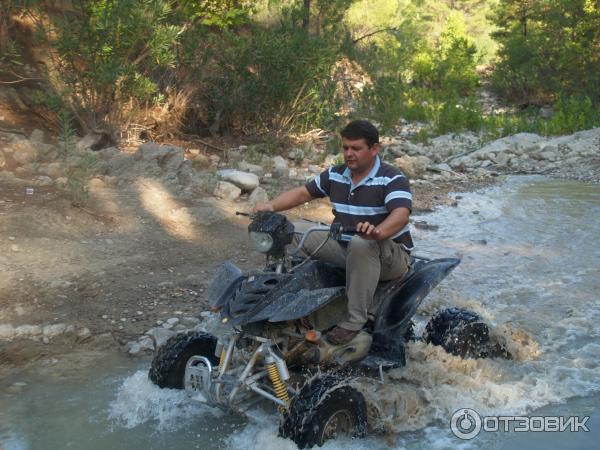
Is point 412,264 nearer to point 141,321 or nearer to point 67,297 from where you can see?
point 141,321

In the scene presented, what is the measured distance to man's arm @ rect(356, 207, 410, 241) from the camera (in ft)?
13.1

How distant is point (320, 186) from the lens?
4.87m

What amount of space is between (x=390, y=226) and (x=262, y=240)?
0.78m

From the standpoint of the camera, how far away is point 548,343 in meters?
5.90

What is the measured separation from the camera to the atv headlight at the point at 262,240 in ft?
13.4

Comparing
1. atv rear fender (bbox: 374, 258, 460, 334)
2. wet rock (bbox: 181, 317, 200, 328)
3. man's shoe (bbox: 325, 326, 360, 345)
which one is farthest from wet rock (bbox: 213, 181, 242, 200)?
man's shoe (bbox: 325, 326, 360, 345)

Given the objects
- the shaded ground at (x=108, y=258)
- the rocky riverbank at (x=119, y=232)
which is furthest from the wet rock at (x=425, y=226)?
the shaded ground at (x=108, y=258)

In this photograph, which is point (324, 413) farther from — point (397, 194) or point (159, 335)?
point (159, 335)

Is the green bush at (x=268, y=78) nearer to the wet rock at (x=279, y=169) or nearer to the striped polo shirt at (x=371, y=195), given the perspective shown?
the wet rock at (x=279, y=169)

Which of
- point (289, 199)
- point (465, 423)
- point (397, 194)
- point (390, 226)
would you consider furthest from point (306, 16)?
point (465, 423)

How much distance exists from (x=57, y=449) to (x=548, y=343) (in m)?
4.04

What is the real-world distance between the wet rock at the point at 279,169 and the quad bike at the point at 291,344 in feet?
22.4

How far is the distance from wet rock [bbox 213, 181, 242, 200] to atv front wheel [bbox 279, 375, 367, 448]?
19.3ft

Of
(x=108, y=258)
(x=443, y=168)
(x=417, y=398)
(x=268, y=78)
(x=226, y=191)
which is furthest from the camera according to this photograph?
(x=443, y=168)
